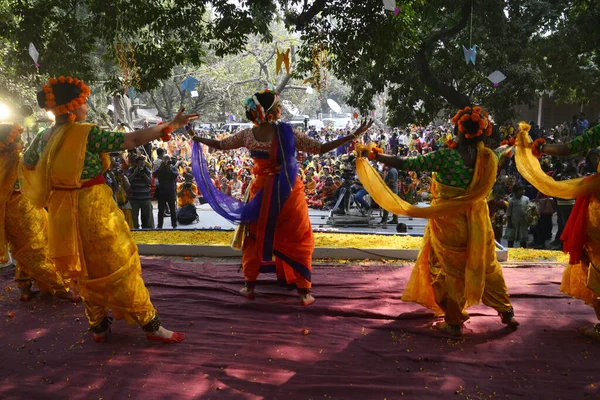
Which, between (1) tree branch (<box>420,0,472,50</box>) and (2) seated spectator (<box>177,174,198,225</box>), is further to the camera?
(2) seated spectator (<box>177,174,198,225</box>)

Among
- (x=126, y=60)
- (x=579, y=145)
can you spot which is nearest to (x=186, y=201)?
(x=126, y=60)

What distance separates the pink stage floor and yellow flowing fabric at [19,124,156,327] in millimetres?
419

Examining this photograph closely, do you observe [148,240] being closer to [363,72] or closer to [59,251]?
[59,251]

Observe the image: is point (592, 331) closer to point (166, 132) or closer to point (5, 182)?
point (166, 132)

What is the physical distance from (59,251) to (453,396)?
2.84m

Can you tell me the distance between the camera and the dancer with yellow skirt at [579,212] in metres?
3.85

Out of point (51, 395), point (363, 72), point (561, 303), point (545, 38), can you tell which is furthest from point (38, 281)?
point (545, 38)

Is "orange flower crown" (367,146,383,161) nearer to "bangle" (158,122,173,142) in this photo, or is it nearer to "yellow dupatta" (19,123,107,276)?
"bangle" (158,122,173,142)

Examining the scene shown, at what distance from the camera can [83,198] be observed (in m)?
3.62

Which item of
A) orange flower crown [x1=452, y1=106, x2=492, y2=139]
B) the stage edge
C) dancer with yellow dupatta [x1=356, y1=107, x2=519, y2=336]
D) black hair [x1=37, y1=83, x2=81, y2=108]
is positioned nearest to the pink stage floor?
dancer with yellow dupatta [x1=356, y1=107, x2=519, y2=336]

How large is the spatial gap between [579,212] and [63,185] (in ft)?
13.1

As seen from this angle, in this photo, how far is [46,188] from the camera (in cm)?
360

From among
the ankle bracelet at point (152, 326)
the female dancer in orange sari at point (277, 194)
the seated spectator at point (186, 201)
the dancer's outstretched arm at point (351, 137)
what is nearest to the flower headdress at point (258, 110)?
the female dancer in orange sari at point (277, 194)

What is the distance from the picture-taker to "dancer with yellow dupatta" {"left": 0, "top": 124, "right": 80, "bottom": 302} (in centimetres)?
470
